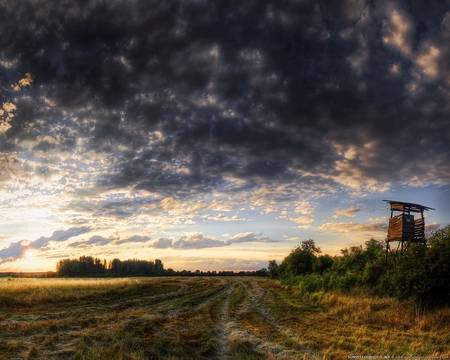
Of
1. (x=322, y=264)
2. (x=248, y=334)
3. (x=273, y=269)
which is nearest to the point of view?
(x=248, y=334)

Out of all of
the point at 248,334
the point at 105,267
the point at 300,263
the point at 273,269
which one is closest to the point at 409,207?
the point at 248,334

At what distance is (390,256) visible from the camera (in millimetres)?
25609

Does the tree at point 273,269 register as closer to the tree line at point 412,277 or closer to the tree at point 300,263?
the tree at point 300,263

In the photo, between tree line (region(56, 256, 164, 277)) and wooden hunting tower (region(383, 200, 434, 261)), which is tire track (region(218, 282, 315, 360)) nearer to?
wooden hunting tower (region(383, 200, 434, 261))

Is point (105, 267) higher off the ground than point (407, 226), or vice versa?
point (407, 226)

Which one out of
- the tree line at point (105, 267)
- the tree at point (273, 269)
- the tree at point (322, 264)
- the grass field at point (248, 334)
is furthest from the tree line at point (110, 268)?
the grass field at point (248, 334)

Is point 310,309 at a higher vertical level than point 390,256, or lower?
lower

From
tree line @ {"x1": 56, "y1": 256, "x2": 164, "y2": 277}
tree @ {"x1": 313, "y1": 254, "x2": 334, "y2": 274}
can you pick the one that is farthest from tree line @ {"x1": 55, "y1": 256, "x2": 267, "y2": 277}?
tree @ {"x1": 313, "y1": 254, "x2": 334, "y2": 274}

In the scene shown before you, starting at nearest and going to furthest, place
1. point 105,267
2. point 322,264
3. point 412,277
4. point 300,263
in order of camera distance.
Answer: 1. point 412,277
2. point 322,264
3. point 300,263
4. point 105,267

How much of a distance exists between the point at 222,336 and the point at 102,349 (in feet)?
17.5

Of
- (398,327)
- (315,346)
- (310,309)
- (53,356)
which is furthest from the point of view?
(310,309)

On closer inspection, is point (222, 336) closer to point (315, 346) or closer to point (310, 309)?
point (315, 346)

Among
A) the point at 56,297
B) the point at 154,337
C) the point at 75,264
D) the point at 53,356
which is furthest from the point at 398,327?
the point at 75,264

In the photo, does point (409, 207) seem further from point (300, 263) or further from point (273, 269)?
point (273, 269)
